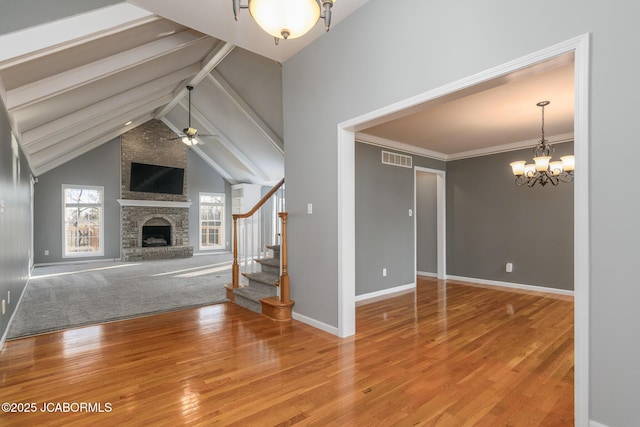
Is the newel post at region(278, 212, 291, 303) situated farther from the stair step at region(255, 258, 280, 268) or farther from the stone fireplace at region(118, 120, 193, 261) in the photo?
the stone fireplace at region(118, 120, 193, 261)

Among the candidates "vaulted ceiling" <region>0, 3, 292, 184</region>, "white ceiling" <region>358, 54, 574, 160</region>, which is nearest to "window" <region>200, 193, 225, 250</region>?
"vaulted ceiling" <region>0, 3, 292, 184</region>

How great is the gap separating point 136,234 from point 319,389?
31.7 feet

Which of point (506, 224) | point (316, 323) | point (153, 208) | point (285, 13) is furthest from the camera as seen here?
point (153, 208)

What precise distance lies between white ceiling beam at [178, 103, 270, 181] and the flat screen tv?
2.22 metres

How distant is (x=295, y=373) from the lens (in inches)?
101

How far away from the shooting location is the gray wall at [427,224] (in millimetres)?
7026

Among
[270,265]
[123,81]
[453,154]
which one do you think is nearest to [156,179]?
[123,81]

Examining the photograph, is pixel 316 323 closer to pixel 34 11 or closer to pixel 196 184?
pixel 34 11

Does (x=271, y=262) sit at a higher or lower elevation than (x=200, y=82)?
lower

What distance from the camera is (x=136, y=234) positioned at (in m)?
10.1

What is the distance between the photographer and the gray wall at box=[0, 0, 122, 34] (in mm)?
2400

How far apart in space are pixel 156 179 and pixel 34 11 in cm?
859

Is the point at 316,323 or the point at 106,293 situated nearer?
the point at 316,323

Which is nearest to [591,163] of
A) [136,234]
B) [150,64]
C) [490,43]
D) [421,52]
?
[490,43]
